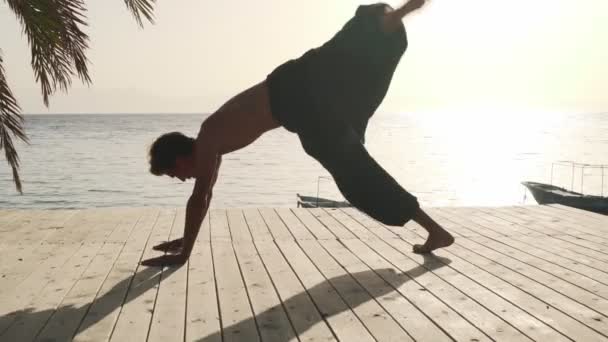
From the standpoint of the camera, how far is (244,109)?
3.16 m

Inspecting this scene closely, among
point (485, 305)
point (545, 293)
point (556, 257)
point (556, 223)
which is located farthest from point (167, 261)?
point (556, 223)

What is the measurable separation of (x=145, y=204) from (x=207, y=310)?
65.3 ft

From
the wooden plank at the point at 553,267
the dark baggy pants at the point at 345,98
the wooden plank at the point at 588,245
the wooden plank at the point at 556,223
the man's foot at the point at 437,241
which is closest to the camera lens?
the wooden plank at the point at 553,267

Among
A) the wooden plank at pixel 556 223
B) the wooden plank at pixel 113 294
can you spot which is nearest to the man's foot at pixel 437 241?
the wooden plank at pixel 556 223

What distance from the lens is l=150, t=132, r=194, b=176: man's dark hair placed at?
10.4ft

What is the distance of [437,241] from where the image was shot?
3607mm

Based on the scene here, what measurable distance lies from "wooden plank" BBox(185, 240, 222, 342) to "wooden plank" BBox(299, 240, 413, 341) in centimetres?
54

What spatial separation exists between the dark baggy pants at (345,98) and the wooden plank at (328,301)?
432mm

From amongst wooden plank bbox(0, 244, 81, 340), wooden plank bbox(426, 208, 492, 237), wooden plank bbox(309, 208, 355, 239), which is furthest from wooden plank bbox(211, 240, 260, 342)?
wooden plank bbox(426, 208, 492, 237)

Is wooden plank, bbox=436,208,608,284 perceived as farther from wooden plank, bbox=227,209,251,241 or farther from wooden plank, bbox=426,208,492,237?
wooden plank, bbox=227,209,251,241

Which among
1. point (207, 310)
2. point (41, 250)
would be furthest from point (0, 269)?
point (207, 310)

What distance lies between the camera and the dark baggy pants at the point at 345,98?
3.12 metres

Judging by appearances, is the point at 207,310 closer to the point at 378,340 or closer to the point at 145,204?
the point at 378,340

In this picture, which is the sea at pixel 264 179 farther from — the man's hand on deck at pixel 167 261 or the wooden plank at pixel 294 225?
the man's hand on deck at pixel 167 261
